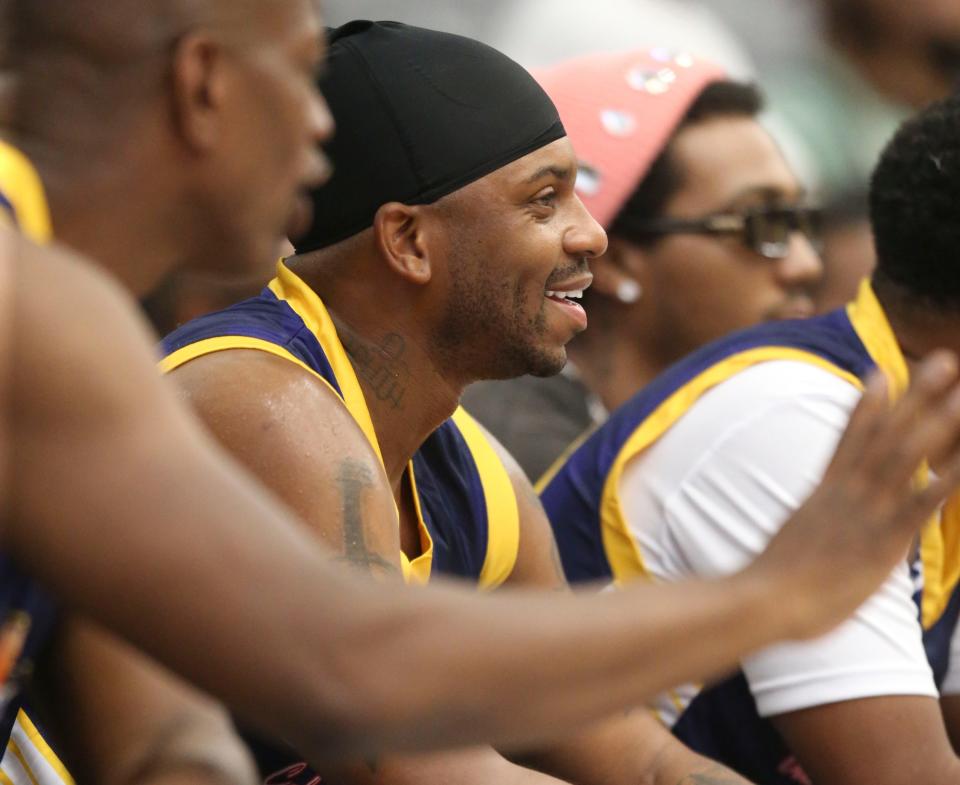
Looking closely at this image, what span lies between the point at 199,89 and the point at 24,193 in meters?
0.21

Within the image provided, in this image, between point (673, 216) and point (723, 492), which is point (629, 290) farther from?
point (723, 492)

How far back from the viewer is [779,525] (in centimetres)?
290

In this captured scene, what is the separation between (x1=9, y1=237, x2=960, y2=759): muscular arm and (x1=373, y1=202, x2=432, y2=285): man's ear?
1.36 meters

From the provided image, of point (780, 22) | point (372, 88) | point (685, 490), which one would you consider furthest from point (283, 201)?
point (780, 22)

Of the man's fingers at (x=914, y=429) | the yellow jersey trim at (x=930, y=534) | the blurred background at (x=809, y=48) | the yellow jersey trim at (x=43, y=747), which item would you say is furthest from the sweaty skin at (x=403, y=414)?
the blurred background at (x=809, y=48)

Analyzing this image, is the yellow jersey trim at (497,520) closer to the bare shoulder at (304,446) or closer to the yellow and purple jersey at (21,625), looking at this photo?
the bare shoulder at (304,446)

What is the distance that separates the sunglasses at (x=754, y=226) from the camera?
4410 millimetres

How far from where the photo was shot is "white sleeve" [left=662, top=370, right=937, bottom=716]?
2.93 meters

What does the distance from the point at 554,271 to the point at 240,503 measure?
5.04ft

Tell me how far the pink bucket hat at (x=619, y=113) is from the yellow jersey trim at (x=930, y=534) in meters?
1.22

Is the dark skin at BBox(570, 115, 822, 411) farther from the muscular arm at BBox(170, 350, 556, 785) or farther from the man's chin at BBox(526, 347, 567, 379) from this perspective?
the muscular arm at BBox(170, 350, 556, 785)

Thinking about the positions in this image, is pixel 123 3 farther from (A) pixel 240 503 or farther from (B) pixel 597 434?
(B) pixel 597 434

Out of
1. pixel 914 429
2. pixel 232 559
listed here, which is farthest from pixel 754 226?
pixel 232 559

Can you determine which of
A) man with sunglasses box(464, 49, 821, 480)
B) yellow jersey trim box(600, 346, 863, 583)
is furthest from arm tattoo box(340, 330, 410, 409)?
man with sunglasses box(464, 49, 821, 480)
